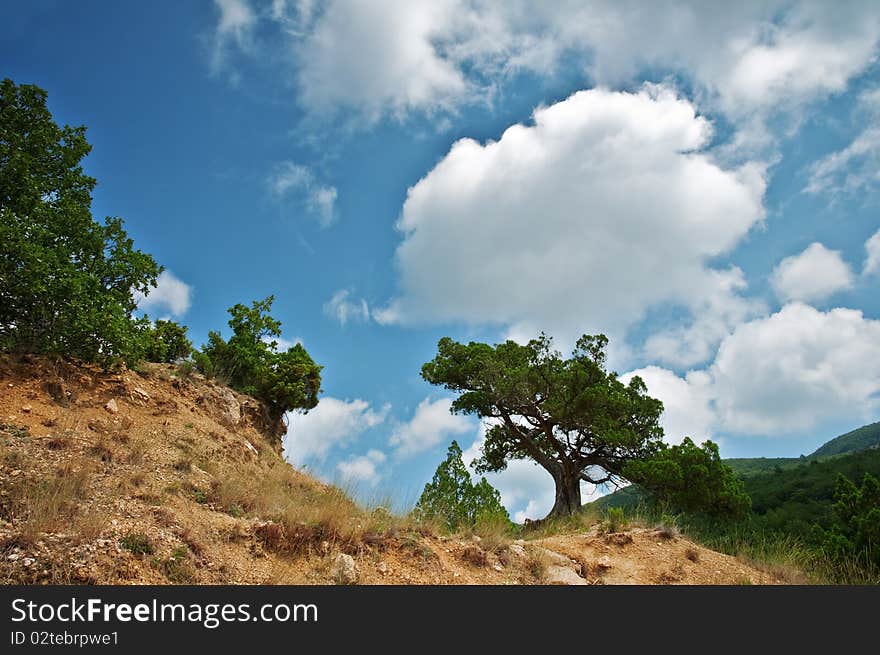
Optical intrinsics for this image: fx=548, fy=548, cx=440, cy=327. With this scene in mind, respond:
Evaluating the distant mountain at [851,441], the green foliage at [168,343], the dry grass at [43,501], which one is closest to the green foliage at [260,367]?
the green foliage at [168,343]

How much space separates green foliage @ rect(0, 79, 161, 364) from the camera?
10383 mm

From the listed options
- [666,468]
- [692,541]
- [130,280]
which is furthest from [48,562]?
[666,468]

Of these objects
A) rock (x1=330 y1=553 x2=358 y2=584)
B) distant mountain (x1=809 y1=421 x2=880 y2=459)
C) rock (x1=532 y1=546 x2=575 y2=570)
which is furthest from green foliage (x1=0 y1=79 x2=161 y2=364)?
distant mountain (x1=809 y1=421 x2=880 y2=459)

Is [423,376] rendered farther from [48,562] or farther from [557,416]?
[48,562]

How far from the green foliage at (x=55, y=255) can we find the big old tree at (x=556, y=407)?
13927mm

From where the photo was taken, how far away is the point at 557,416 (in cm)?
2138

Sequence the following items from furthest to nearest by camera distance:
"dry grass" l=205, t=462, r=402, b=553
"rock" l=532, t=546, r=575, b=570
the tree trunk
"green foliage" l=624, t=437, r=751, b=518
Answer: the tree trunk
"green foliage" l=624, t=437, r=751, b=518
"rock" l=532, t=546, r=575, b=570
"dry grass" l=205, t=462, r=402, b=553

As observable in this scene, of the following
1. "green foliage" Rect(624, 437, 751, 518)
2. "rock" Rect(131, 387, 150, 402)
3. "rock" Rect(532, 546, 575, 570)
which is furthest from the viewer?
"green foliage" Rect(624, 437, 751, 518)

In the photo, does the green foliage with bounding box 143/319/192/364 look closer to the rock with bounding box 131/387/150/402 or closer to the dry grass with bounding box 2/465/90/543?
the rock with bounding box 131/387/150/402

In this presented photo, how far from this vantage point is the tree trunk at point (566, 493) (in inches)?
831

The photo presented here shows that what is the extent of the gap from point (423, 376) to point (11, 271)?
55.0 feet

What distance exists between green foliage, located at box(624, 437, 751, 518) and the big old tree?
75.8 inches

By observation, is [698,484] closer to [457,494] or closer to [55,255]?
[457,494]

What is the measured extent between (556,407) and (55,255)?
16.8 meters
